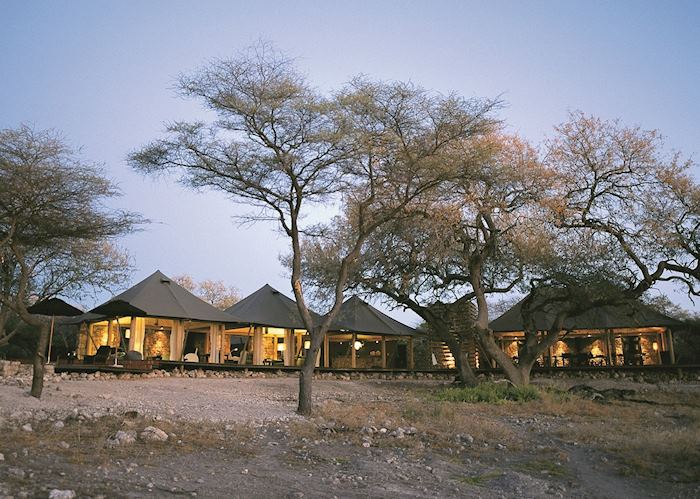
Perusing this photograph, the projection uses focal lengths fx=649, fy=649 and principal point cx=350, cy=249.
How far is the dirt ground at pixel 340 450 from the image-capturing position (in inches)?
233

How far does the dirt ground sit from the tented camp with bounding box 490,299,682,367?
11720mm

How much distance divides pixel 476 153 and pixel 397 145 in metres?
1.82

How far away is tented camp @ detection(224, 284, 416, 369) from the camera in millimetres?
26547

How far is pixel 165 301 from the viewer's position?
23.6 meters

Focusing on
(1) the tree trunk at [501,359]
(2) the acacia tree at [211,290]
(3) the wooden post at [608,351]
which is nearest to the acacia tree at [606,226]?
(1) the tree trunk at [501,359]

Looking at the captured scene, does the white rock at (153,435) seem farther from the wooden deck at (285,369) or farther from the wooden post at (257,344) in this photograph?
the wooden post at (257,344)

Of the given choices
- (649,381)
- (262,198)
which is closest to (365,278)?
(262,198)

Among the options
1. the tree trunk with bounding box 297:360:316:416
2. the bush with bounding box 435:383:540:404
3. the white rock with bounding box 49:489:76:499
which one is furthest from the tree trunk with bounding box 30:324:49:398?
the bush with bounding box 435:383:540:404

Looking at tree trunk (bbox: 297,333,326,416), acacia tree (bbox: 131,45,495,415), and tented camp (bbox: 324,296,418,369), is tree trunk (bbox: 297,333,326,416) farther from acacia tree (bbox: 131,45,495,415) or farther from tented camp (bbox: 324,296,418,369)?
tented camp (bbox: 324,296,418,369)

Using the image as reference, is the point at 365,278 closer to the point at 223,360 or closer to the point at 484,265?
the point at 484,265

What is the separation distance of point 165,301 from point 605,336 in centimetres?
1823

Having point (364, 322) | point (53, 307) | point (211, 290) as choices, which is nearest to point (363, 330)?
point (364, 322)

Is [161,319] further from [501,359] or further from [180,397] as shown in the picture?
[501,359]

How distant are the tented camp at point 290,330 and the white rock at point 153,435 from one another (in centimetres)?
1698
